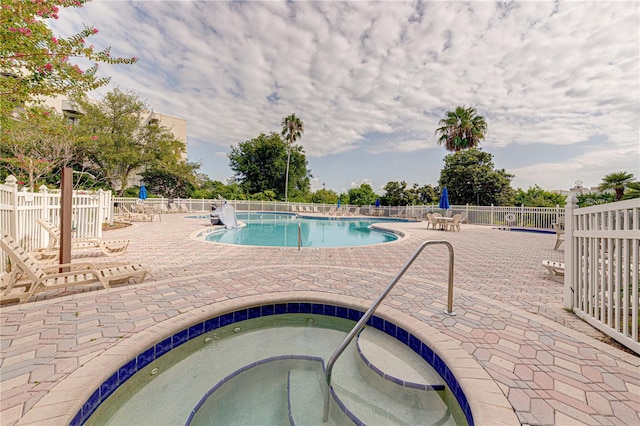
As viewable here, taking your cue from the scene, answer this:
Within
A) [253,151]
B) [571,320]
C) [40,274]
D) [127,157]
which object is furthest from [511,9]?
[253,151]

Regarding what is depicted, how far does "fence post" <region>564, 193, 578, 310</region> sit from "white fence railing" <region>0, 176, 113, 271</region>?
Answer: 7482 millimetres

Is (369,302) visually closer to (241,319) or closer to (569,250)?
(241,319)

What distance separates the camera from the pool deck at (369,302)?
155 cm

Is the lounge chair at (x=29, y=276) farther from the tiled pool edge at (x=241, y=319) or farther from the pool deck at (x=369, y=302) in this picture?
the tiled pool edge at (x=241, y=319)

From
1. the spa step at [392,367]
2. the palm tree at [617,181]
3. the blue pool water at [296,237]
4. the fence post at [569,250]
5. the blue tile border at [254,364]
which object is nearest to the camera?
the blue tile border at [254,364]

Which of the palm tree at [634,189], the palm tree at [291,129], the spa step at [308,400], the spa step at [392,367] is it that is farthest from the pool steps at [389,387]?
the palm tree at [291,129]

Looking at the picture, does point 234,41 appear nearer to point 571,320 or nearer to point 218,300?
point 218,300

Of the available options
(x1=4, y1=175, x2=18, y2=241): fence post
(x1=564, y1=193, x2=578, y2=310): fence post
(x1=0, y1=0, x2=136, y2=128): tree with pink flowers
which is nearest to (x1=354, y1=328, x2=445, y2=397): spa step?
(x1=564, y1=193, x2=578, y2=310): fence post

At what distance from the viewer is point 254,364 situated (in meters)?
2.41

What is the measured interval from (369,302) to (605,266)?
8.31 feet

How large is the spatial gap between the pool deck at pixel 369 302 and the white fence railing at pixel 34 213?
46.5 inches

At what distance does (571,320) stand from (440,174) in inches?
846

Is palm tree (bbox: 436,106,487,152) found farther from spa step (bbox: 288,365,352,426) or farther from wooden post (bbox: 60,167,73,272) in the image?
wooden post (bbox: 60,167,73,272)

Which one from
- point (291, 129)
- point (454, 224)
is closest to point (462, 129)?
point (454, 224)
